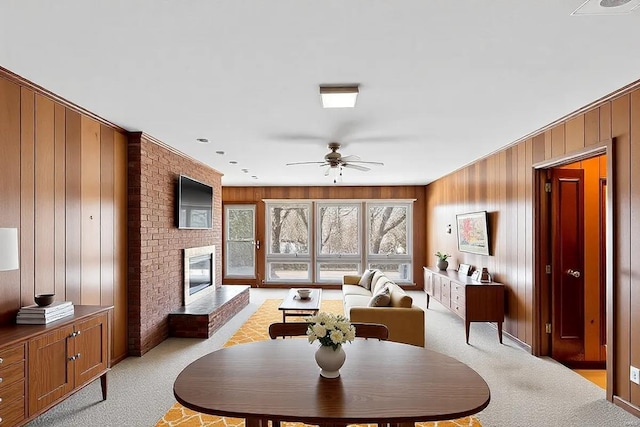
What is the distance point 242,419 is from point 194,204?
3.56 meters

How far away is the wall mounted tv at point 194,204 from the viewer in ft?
16.9

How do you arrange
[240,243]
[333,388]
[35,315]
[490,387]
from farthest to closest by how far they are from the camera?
1. [240,243]
2. [490,387]
3. [35,315]
4. [333,388]

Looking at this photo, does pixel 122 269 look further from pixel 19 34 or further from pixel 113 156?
pixel 19 34

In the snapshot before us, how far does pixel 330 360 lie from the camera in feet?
5.94

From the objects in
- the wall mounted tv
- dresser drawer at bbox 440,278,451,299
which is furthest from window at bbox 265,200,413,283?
dresser drawer at bbox 440,278,451,299

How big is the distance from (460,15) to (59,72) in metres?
2.58

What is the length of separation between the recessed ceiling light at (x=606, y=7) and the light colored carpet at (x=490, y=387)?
8.74 ft

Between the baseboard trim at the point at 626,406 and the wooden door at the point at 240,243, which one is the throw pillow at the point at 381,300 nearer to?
the baseboard trim at the point at 626,406

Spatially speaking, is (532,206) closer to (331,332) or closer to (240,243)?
(331,332)

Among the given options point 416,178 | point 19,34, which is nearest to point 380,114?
point 19,34

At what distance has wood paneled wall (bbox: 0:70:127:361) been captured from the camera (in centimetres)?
269

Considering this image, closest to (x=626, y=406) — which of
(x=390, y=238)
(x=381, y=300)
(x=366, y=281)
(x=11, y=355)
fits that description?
(x=381, y=300)

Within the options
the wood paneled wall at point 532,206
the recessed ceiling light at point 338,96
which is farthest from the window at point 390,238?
the recessed ceiling light at point 338,96

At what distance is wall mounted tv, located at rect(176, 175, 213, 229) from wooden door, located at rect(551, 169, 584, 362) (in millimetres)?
4583
